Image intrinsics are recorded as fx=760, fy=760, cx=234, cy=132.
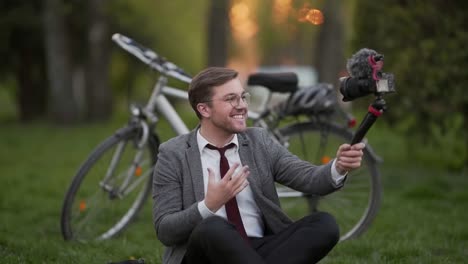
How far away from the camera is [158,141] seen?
5.82 meters

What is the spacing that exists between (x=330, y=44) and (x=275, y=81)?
446 inches

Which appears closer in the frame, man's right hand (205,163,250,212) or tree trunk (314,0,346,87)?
man's right hand (205,163,250,212)

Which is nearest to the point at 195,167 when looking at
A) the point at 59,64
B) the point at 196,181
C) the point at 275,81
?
the point at 196,181

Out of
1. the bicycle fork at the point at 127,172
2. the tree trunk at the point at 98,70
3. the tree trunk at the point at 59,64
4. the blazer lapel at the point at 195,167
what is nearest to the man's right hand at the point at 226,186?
the blazer lapel at the point at 195,167

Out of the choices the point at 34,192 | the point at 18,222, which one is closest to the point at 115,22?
the point at 34,192

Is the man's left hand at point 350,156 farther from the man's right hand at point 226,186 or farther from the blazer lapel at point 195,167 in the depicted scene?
the blazer lapel at point 195,167

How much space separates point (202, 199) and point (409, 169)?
21.2 ft

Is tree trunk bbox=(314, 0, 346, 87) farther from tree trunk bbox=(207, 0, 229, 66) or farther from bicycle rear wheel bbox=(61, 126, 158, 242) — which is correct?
bicycle rear wheel bbox=(61, 126, 158, 242)

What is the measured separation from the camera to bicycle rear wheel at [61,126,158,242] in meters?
5.38

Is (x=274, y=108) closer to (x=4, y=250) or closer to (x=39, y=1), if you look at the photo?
(x=4, y=250)

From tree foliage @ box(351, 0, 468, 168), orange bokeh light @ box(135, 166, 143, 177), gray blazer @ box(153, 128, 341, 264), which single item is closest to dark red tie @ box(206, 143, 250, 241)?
gray blazer @ box(153, 128, 341, 264)

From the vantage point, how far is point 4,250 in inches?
200

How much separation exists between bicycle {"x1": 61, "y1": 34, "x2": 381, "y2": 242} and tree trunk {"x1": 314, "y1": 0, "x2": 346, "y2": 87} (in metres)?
10.7

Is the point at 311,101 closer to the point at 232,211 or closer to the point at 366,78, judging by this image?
the point at 232,211
